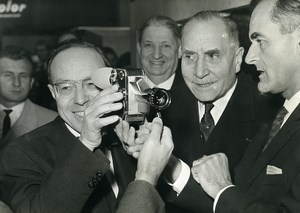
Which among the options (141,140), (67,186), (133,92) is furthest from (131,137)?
(67,186)

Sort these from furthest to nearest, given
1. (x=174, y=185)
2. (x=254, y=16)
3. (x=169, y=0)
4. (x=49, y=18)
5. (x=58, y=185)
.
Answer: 1. (x=49, y=18)
2. (x=169, y=0)
3. (x=174, y=185)
4. (x=254, y=16)
5. (x=58, y=185)

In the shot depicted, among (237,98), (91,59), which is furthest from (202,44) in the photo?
(91,59)

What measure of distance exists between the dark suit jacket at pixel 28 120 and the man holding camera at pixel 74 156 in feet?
3.08

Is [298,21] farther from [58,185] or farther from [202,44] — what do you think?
[58,185]

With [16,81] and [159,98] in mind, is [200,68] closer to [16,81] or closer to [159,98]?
[159,98]

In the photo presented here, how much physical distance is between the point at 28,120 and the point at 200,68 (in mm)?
1398

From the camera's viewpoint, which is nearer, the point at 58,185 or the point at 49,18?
the point at 58,185

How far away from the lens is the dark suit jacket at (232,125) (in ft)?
5.46

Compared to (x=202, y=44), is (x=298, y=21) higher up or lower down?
higher up

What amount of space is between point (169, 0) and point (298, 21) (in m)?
0.96

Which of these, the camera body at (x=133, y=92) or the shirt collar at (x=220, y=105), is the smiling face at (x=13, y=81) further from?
the camera body at (x=133, y=92)

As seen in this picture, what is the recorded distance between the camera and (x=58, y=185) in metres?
1.22

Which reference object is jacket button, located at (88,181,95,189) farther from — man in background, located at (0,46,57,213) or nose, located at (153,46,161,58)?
nose, located at (153,46,161,58)

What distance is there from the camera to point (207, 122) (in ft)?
5.68
